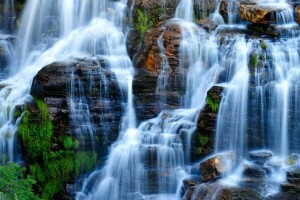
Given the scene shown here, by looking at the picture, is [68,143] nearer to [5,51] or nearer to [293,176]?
[293,176]

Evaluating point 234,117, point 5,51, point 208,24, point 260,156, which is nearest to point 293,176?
point 260,156

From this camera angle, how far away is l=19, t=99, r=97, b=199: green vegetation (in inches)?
497

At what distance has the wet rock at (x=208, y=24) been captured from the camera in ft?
53.9

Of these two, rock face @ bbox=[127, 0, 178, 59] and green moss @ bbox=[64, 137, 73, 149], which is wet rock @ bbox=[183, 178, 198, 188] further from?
rock face @ bbox=[127, 0, 178, 59]

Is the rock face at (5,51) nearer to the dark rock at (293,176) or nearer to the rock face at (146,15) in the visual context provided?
the rock face at (146,15)

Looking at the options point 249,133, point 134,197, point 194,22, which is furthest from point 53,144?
point 194,22

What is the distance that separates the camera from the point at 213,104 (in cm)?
1305

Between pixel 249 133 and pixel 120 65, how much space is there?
5.59 metres

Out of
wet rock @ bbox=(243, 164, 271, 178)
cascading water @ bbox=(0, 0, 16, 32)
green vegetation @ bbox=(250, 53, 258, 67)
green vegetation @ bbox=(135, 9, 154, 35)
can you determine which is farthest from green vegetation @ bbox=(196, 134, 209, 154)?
cascading water @ bbox=(0, 0, 16, 32)

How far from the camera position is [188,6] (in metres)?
17.7

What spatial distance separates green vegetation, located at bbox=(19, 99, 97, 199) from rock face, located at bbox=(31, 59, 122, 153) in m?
0.31

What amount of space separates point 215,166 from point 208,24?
6978 millimetres

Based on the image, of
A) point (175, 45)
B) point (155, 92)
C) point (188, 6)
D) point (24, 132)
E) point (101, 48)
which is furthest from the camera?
point (188, 6)

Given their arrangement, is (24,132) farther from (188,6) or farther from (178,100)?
(188,6)
